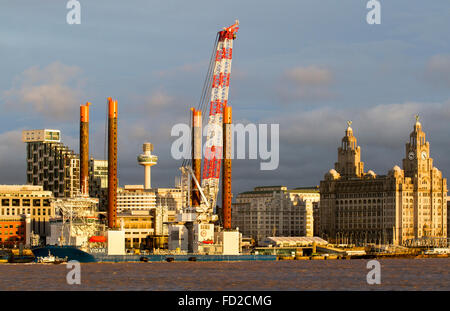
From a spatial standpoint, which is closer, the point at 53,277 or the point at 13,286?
the point at 13,286

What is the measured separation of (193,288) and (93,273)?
4509 centimetres

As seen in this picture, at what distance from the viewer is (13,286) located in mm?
124562
